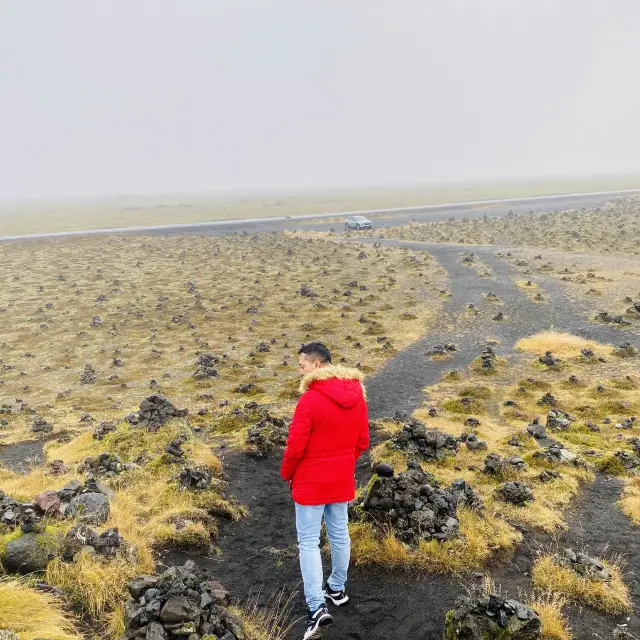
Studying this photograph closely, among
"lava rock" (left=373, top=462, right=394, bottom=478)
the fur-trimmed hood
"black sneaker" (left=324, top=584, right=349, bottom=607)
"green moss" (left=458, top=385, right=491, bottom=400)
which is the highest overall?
the fur-trimmed hood

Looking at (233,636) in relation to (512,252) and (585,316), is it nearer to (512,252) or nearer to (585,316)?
(585,316)

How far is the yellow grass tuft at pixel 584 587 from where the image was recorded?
7.45 meters

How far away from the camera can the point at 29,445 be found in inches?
660

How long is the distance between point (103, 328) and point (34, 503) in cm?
2698

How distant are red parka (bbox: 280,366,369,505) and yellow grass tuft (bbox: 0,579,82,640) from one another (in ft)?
10.5

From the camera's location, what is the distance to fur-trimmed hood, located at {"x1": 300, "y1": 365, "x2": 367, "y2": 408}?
629 cm

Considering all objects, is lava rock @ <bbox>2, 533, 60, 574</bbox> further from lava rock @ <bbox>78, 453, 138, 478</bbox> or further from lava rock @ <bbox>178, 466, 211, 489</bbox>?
lava rock @ <bbox>78, 453, 138, 478</bbox>

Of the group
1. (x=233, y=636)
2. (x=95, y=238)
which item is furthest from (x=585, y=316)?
(x=95, y=238)

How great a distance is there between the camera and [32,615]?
577cm

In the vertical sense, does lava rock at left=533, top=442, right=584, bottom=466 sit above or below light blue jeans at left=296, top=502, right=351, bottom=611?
below

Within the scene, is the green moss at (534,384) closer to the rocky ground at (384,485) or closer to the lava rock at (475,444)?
the rocky ground at (384,485)

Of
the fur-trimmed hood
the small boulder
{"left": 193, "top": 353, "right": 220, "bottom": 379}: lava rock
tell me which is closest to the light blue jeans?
the fur-trimmed hood

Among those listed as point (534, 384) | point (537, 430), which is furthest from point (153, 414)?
point (534, 384)

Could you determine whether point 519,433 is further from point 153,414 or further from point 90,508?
point 90,508
